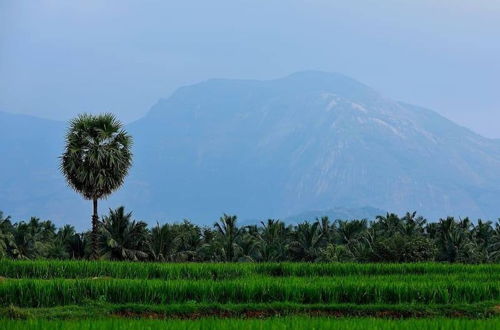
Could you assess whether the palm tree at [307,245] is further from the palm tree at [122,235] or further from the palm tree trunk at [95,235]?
the palm tree trunk at [95,235]

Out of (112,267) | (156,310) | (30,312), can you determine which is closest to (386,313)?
(156,310)

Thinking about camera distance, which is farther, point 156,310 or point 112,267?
point 112,267

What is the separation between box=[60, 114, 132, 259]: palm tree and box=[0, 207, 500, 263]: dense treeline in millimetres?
3071

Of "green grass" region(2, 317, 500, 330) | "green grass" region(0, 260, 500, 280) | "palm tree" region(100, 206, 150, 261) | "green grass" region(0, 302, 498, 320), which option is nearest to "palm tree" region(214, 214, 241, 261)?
"palm tree" region(100, 206, 150, 261)

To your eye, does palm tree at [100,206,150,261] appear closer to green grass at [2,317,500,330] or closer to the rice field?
the rice field

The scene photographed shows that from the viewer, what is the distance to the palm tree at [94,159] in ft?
176

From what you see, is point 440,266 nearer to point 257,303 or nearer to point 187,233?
point 257,303

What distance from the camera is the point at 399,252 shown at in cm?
5634

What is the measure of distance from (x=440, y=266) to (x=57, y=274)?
69.4ft

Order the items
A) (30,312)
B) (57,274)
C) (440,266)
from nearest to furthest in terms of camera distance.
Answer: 1. (30,312)
2. (57,274)
3. (440,266)

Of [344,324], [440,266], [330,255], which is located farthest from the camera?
[330,255]

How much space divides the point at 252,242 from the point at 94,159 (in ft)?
51.4

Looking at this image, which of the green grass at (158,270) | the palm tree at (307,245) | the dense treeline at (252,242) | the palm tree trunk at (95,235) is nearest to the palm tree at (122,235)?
the dense treeline at (252,242)

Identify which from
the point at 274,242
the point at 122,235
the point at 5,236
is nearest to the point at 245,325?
the point at 122,235
